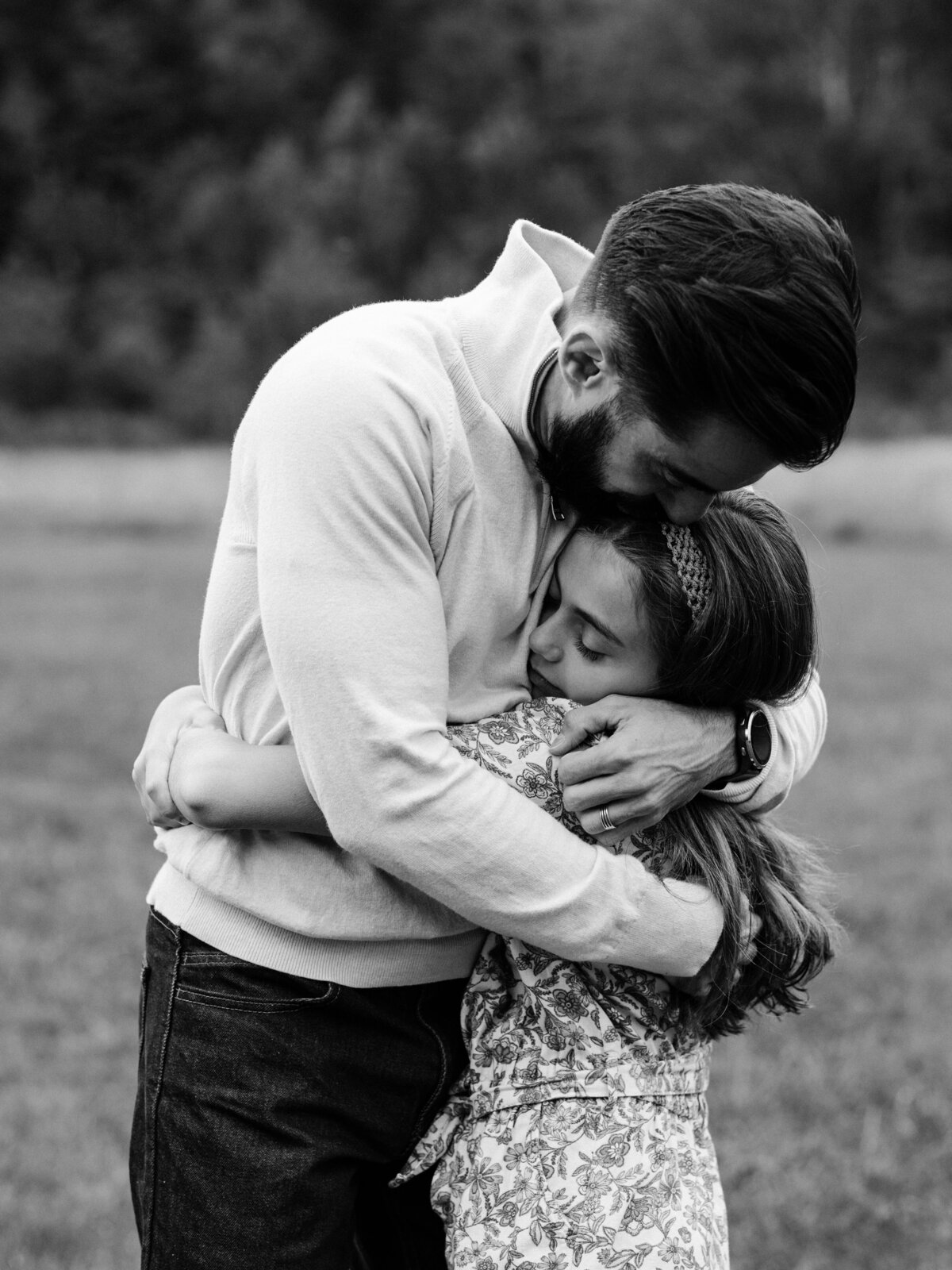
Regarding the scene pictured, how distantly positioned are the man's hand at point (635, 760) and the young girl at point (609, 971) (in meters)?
0.04

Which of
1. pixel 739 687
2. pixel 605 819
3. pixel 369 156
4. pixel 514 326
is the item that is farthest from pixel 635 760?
pixel 369 156

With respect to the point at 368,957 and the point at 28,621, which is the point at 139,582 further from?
the point at 368,957

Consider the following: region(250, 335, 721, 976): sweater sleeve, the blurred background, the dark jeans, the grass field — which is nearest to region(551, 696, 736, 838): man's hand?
region(250, 335, 721, 976): sweater sleeve

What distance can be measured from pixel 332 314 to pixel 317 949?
118ft

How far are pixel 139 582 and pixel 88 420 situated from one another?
22483mm

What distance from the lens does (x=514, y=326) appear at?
6.14 ft

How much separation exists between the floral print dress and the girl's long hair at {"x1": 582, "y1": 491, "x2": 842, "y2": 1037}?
9cm

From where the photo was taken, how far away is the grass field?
3.53 meters

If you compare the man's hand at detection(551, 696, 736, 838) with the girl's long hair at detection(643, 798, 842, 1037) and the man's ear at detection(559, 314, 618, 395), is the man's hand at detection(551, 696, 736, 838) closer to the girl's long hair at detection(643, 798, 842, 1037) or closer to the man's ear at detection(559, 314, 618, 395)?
the girl's long hair at detection(643, 798, 842, 1037)

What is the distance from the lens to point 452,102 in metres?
43.1

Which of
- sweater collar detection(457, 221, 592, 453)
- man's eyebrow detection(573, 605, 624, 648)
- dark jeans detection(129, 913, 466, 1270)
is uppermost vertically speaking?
sweater collar detection(457, 221, 592, 453)

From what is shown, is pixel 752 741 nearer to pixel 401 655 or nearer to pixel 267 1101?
pixel 401 655

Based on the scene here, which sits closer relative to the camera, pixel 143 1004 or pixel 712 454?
pixel 712 454

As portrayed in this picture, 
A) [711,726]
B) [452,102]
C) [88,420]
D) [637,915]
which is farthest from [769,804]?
[452,102]
